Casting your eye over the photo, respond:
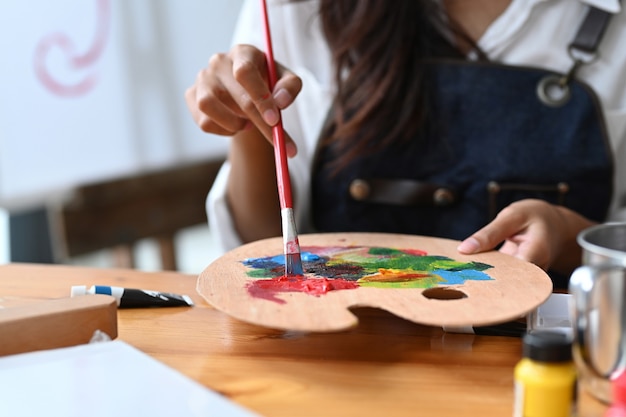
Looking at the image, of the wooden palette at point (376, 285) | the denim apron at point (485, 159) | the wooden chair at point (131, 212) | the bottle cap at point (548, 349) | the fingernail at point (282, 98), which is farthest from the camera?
the wooden chair at point (131, 212)

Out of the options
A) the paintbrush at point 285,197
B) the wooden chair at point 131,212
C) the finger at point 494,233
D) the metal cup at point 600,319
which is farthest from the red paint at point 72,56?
the metal cup at point 600,319

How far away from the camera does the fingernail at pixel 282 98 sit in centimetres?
77

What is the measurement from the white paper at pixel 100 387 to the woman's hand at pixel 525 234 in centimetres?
33

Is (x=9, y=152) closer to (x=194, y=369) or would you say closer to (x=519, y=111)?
(x=519, y=111)

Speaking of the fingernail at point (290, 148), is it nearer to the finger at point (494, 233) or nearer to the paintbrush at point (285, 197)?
the paintbrush at point (285, 197)

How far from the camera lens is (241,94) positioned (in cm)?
79

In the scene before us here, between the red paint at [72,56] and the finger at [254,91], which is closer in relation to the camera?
the finger at [254,91]

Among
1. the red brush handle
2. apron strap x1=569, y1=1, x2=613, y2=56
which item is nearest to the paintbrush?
the red brush handle

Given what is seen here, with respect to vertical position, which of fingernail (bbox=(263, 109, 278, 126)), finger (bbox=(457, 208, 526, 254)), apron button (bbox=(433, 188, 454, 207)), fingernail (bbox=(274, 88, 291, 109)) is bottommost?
apron button (bbox=(433, 188, 454, 207))

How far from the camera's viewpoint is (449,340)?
0.60 metres

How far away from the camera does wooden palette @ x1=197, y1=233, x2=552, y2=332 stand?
530 millimetres

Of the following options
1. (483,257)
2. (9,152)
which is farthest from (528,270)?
(9,152)

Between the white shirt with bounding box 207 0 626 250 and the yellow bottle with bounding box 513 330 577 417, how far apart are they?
2.46 feet

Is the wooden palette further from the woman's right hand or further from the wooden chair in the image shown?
the wooden chair
